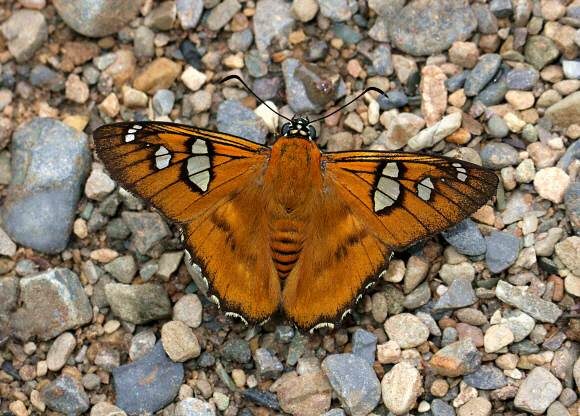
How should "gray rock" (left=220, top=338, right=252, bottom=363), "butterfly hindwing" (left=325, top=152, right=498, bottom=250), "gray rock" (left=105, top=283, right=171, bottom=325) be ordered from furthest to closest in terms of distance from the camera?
"gray rock" (left=105, top=283, right=171, bottom=325)
"gray rock" (left=220, top=338, right=252, bottom=363)
"butterfly hindwing" (left=325, top=152, right=498, bottom=250)

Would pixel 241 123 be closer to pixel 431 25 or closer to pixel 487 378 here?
pixel 431 25

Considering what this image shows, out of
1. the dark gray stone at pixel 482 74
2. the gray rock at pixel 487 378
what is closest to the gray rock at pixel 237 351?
the gray rock at pixel 487 378

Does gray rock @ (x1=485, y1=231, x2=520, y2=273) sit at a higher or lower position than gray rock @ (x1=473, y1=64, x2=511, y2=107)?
lower

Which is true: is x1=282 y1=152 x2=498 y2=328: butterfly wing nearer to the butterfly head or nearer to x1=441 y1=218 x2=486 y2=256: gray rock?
A: the butterfly head

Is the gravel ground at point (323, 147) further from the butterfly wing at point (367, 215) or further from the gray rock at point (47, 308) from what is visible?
the butterfly wing at point (367, 215)

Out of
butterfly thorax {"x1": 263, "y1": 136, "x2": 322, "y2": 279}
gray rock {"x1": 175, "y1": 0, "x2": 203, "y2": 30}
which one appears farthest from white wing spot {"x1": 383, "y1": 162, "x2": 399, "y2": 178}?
gray rock {"x1": 175, "y1": 0, "x2": 203, "y2": 30}

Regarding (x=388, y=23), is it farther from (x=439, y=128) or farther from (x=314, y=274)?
(x=314, y=274)
